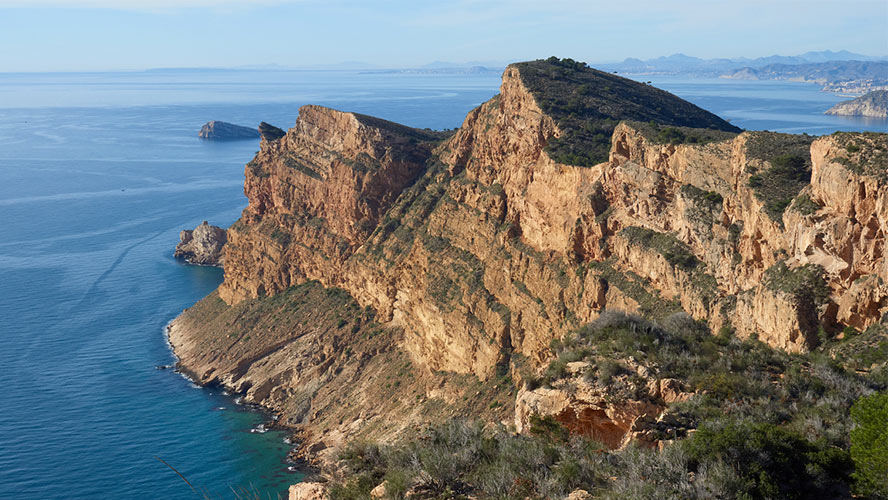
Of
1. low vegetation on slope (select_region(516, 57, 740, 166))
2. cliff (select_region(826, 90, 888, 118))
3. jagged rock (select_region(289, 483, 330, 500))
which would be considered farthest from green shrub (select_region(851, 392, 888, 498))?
cliff (select_region(826, 90, 888, 118))

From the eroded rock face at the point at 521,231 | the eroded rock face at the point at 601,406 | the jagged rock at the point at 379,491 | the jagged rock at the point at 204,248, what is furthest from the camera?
the jagged rock at the point at 204,248

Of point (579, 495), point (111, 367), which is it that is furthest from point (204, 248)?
point (579, 495)

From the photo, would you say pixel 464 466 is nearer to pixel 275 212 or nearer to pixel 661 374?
pixel 661 374

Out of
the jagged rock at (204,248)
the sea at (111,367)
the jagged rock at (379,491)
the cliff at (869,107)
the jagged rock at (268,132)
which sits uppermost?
the cliff at (869,107)

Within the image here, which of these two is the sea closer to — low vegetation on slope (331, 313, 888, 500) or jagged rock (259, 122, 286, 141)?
low vegetation on slope (331, 313, 888, 500)

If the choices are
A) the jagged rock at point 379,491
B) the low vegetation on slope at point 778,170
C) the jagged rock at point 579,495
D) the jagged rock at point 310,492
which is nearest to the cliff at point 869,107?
the low vegetation on slope at point 778,170

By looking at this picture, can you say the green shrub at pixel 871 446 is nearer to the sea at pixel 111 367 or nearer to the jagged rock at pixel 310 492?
the jagged rock at pixel 310 492
